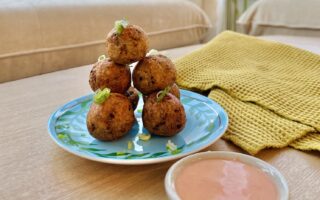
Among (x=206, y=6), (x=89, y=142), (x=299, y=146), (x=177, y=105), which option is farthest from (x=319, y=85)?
(x=206, y=6)

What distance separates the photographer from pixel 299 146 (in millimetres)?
498

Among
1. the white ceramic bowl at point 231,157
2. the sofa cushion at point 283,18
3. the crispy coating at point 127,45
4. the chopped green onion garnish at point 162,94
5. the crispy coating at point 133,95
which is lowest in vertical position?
the sofa cushion at point 283,18

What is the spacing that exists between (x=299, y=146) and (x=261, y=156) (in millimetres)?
65

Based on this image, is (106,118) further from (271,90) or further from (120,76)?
(271,90)

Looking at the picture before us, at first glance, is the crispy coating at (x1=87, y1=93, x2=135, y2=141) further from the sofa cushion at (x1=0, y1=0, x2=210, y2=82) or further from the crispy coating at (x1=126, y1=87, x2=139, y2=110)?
the sofa cushion at (x1=0, y1=0, x2=210, y2=82)

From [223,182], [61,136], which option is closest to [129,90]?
[61,136]

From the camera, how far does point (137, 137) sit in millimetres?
488

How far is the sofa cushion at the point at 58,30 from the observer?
113 centimetres

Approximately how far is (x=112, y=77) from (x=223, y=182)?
220 mm

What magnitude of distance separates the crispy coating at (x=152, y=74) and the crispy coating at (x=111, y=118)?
1.8 inches

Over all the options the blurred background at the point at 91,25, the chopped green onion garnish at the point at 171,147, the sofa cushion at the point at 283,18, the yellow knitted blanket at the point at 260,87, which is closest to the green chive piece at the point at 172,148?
the chopped green onion garnish at the point at 171,147

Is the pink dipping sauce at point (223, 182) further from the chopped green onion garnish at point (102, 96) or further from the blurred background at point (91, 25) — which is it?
the blurred background at point (91, 25)

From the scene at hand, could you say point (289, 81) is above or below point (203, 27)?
above

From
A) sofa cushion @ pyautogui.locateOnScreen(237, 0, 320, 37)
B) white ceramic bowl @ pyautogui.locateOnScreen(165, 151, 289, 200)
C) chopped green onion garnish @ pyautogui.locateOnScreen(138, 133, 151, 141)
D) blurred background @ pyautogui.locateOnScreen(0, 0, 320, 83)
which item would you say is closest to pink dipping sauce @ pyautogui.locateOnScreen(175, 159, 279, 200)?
white ceramic bowl @ pyautogui.locateOnScreen(165, 151, 289, 200)
